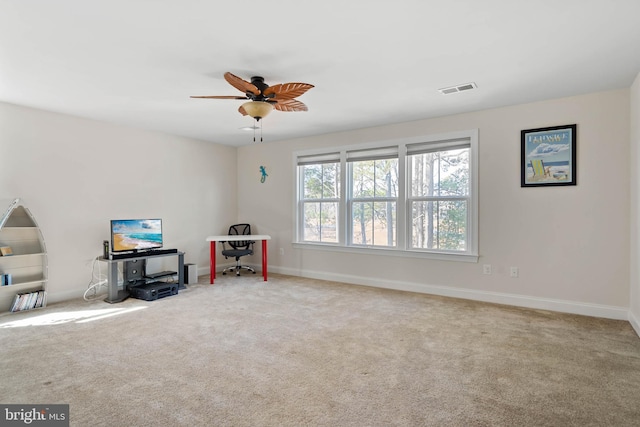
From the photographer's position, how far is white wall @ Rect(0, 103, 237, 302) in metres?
4.11

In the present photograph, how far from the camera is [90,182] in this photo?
184 inches

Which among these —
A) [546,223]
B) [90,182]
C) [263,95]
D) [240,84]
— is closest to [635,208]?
[546,223]

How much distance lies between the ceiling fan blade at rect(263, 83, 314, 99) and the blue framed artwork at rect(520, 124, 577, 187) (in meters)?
2.80

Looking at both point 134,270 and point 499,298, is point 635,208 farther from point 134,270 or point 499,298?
A: point 134,270

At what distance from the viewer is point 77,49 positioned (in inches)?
105

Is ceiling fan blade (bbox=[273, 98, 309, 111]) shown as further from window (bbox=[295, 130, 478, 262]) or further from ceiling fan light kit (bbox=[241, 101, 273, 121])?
window (bbox=[295, 130, 478, 262])

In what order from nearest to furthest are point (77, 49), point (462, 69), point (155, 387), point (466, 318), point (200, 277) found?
point (155, 387)
point (77, 49)
point (462, 69)
point (466, 318)
point (200, 277)

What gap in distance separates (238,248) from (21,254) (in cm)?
306

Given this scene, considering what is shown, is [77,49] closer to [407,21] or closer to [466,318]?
[407,21]

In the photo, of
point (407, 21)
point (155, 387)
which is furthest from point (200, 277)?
point (407, 21)

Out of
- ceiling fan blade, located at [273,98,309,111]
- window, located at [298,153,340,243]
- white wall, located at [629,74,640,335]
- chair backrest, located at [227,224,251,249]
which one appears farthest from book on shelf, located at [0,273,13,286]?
white wall, located at [629,74,640,335]

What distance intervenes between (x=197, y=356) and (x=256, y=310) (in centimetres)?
125

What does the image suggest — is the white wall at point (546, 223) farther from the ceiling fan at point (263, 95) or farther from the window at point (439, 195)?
the ceiling fan at point (263, 95)

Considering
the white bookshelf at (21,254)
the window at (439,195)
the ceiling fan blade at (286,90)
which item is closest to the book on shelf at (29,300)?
the white bookshelf at (21,254)
